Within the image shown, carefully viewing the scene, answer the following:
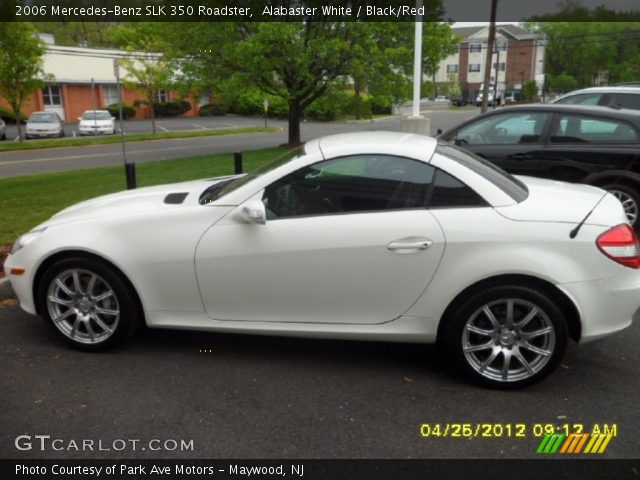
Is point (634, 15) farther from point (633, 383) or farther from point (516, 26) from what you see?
point (633, 383)

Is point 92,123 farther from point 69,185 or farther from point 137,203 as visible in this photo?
point 137,203

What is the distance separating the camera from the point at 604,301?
3.49 metres

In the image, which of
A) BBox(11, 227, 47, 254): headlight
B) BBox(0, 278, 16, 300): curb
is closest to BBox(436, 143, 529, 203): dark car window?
BBox(11, 227, 47, 254): headlight

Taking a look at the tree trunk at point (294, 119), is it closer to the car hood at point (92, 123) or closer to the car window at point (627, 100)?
the car window at point (627, 100)

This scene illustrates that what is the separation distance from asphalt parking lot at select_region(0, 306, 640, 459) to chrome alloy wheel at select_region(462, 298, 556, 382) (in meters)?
0.16

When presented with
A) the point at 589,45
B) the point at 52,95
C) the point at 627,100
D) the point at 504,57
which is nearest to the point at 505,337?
the point at 627,100

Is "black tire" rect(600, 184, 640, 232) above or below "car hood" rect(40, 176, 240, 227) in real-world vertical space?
below

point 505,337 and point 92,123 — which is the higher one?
point 505,337

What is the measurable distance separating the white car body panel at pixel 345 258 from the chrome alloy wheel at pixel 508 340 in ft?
0.66

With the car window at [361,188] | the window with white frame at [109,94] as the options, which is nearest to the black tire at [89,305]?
the car window at [361,188]

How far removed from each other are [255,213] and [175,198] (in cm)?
95

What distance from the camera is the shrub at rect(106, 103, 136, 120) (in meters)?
44.5

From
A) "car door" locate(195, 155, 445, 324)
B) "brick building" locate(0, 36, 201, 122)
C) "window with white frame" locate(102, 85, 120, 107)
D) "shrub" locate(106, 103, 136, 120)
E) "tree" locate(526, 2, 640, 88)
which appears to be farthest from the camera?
"tree" locate(526, 2, 640, 88)

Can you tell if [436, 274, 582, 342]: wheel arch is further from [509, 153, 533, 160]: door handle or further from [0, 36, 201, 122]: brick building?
[0, 36, 201, 122]: brick building
